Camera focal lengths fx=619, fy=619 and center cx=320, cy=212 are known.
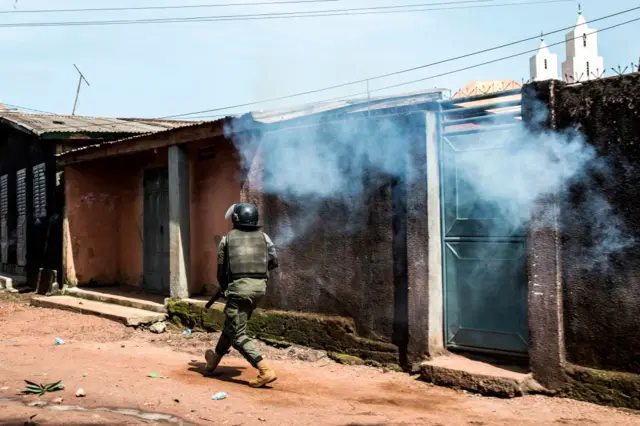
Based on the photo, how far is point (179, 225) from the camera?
1005cm

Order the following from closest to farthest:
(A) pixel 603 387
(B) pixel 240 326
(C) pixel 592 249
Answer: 1. (A) pixel 603 387
2. (C) pixel 592 249
3. (B) pixel 240 326

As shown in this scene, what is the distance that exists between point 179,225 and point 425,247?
4.88m

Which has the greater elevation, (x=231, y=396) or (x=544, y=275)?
(x=544, y=275)

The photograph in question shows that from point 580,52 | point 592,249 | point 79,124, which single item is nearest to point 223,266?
point 592,249

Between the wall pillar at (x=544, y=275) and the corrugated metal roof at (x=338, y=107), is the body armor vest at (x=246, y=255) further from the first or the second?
the wall pillar at (x=544, y=275)

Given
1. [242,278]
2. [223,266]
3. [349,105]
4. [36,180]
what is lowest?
[242,278]

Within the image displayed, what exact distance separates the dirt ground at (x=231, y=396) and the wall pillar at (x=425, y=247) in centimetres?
48

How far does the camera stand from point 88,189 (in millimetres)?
13086

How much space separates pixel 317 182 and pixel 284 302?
1657 mm

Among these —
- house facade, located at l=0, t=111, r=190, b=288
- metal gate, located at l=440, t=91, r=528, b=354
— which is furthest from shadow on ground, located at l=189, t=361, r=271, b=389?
house facade, located at l=0, t=111, r=190, b=288

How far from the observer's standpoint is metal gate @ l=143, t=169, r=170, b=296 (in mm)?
11656

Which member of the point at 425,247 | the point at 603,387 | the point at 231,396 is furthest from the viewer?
the point at 425,247

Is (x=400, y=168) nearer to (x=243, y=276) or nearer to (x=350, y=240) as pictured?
(x=350, y=240)

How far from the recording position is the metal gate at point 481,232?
6152mm
